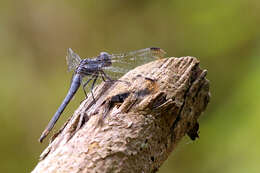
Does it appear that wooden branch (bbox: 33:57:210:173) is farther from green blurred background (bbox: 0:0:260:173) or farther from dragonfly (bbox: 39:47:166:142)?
green blurred background (bbox: 0:0:260:173)

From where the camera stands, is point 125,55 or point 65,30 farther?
point 65,30

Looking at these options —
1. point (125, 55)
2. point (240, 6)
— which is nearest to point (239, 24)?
point (240, 6)

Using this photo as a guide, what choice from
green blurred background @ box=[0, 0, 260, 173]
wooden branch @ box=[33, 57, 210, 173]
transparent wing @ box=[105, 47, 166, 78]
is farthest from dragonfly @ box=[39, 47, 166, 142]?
green blurred background @ box=[0, 0, 260, 173]

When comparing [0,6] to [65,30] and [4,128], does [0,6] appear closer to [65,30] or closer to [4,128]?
[65,30]

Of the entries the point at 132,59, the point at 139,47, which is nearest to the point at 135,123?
the point at 132,59

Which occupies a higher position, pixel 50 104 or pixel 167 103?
pixel 167 103

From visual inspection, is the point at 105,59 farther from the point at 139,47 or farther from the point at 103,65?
the point at 139,47
